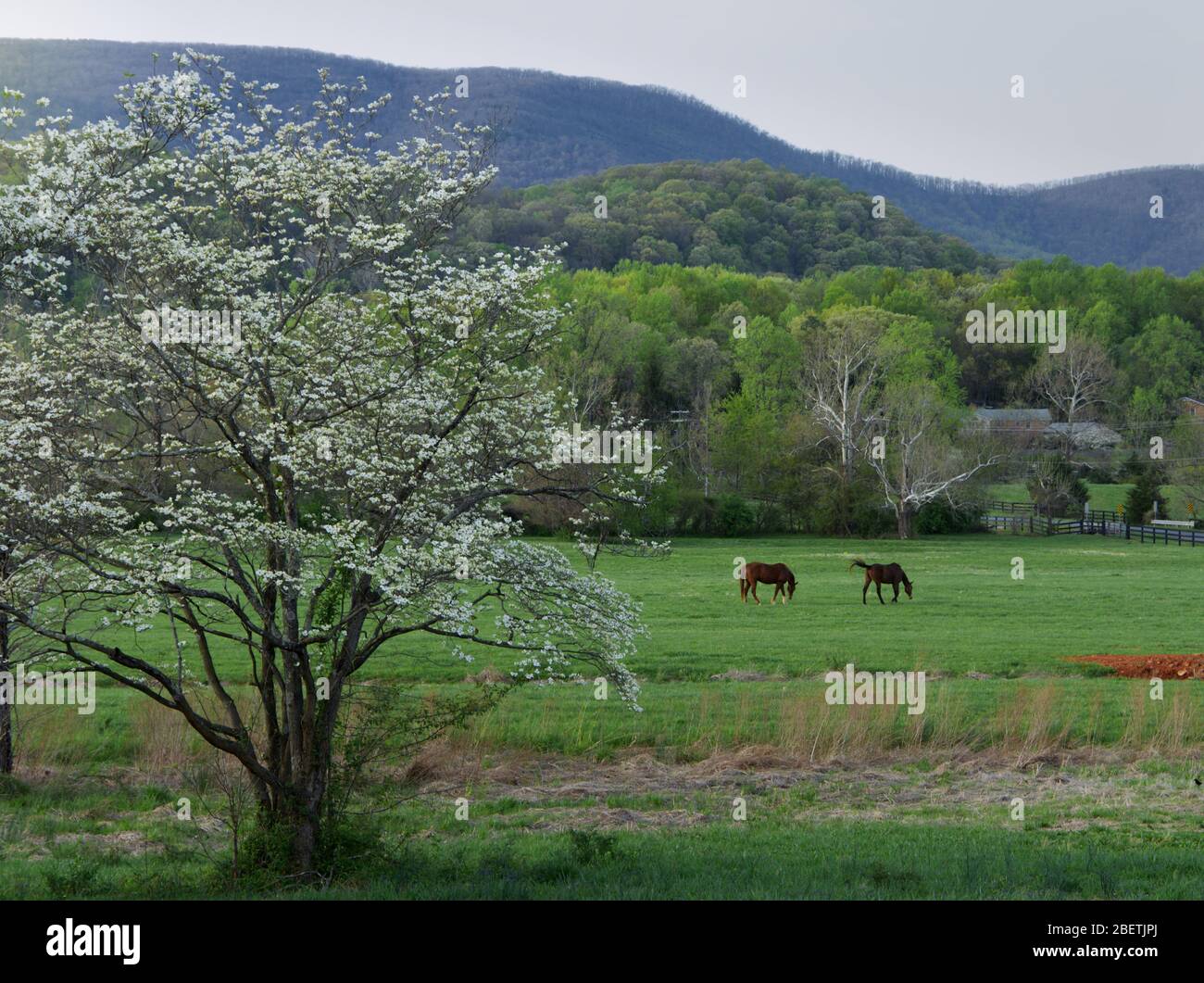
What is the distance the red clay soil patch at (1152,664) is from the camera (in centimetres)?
2889

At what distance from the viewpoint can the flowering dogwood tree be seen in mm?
11930

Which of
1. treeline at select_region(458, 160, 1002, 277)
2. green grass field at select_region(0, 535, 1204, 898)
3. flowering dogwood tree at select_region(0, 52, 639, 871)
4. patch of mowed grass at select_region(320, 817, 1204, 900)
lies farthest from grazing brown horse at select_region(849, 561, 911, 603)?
treeline at select_region(458, 160, 1002, 277)

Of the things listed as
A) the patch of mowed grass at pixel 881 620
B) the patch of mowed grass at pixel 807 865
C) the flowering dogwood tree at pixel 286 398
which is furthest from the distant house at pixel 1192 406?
the flowering dogwood tree at pixel 286 398

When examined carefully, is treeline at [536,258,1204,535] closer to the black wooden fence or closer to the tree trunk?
the black wooden fence

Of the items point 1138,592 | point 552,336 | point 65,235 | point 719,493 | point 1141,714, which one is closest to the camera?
point 65,235

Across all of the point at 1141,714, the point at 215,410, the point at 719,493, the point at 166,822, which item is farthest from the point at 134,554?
the point at 719,493

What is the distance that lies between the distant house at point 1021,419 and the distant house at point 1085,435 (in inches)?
47.9

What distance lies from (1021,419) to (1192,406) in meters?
18.0

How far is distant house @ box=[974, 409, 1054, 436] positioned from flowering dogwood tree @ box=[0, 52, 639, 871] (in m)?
99.7

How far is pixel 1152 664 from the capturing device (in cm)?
3008

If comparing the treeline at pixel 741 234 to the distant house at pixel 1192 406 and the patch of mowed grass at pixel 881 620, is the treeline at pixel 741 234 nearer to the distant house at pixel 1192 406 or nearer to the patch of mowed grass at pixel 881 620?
the distant house at pixel 1192 406

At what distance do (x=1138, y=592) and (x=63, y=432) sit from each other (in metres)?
44.0

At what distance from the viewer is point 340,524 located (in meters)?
12.1
